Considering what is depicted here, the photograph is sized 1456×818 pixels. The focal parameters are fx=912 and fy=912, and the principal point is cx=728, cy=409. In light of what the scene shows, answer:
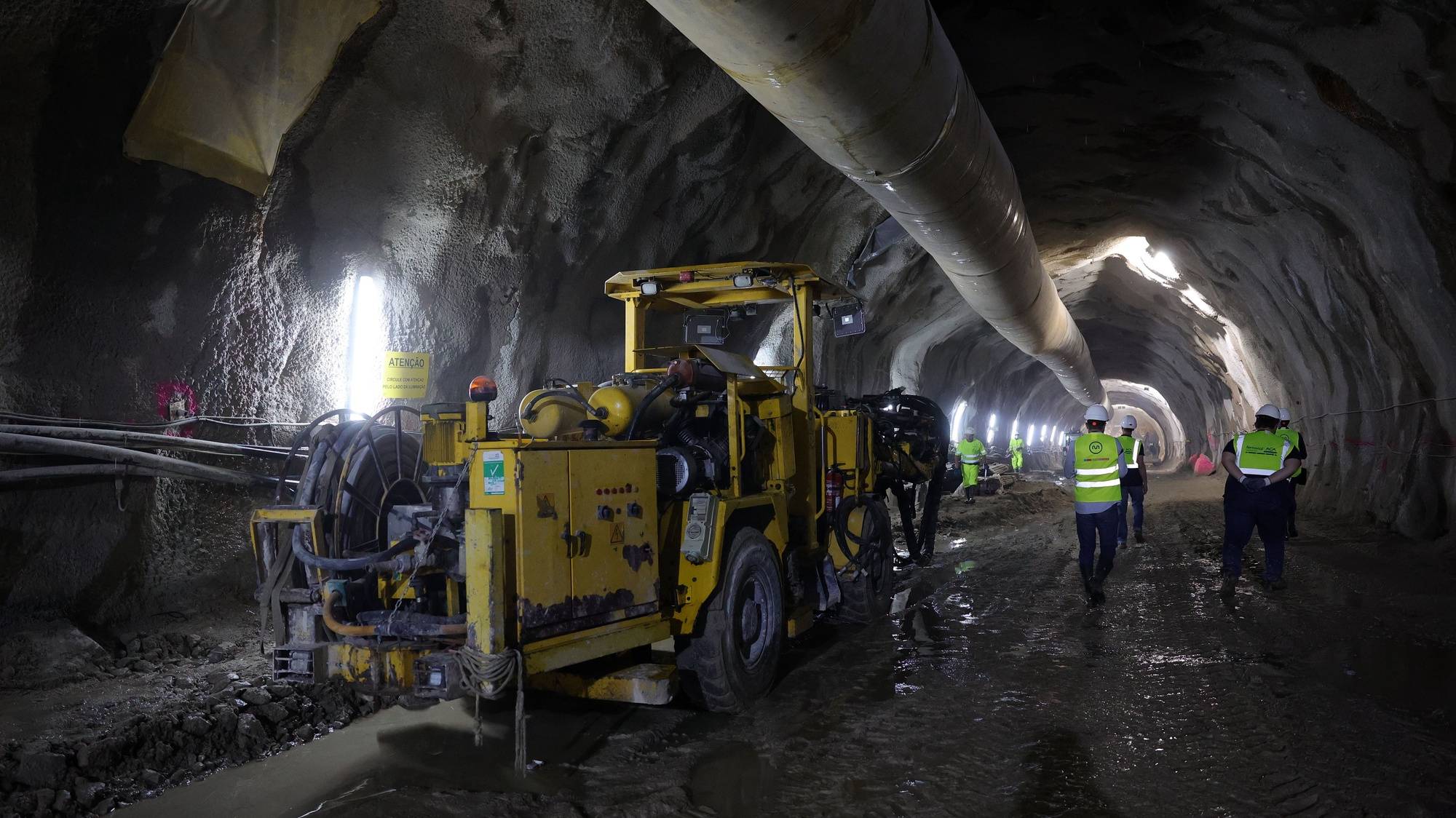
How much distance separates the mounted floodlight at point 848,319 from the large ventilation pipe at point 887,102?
885 mm

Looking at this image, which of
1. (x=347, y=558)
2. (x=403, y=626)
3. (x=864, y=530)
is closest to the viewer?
Result: (x=403, y=626)

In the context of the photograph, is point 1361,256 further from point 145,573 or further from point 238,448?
point 145,573

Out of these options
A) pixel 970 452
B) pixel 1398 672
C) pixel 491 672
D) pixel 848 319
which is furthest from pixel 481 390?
pixel 970 452

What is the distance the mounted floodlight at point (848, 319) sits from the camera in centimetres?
620

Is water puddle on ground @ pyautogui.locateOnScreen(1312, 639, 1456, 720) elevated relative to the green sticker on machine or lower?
lower

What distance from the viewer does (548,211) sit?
28.4 ft

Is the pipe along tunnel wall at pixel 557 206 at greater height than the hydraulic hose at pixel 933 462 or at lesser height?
→ greater

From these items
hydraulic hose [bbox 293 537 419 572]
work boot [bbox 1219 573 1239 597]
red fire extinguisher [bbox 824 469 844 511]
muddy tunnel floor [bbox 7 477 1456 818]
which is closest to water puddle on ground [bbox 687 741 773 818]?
muddy tunnel floor [bbox 7 477 1456 818]

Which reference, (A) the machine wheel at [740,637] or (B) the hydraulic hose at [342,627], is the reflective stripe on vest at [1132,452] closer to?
(A) the machine wheel at [740,637]

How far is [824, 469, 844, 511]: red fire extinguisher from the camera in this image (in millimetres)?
6371

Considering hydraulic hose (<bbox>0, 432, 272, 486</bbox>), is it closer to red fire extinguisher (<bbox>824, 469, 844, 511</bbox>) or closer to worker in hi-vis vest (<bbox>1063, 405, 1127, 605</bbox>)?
red fire extinguisher (<bbox>824, 469, 844, 511</bbox>)

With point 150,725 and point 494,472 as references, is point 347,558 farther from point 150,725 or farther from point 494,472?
point 150,725

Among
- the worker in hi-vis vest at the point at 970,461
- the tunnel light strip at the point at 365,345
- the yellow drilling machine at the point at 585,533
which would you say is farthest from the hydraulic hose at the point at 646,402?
the worker in hi-vis vest at the point at 970,461

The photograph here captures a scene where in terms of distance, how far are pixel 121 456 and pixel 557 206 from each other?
4370 mm
